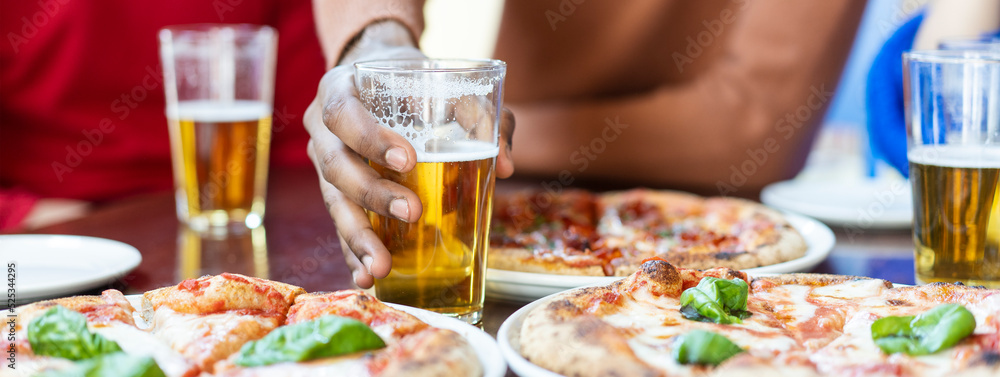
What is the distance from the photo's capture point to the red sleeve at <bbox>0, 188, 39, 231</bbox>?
3.66m

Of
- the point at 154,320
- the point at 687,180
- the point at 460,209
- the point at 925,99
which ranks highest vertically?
the point at 925,99

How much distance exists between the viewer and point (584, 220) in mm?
2703

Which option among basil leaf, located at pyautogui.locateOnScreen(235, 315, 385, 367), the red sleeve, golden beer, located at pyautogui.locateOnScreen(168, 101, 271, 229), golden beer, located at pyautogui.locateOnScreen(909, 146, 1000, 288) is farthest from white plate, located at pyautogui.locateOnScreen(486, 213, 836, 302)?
the red sleeve

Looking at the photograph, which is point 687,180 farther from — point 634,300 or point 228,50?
point 634,300

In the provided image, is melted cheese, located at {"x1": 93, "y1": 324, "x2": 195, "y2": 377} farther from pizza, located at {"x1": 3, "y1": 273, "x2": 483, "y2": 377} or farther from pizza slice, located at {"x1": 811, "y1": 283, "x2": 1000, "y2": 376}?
pizza slice, located at {"x1": 811, "y1": 283, "x2": 1000, "y2": 376}

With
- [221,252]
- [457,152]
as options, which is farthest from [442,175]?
[221,252]

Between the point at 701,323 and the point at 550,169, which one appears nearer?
the point at 701,323

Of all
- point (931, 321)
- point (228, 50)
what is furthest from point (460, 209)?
point (228, 50)

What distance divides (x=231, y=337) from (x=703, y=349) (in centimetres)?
64

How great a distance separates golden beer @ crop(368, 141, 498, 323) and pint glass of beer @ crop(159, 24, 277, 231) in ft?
3.94

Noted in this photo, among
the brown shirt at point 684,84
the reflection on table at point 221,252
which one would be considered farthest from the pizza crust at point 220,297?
the brown shirt at point 684,84

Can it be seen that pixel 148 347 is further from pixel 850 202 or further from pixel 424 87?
pixel 850 202

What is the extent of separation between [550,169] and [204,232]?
194 cm

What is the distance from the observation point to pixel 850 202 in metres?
2.92
